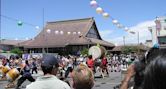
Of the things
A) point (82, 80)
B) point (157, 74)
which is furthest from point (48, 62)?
point (157, 74)

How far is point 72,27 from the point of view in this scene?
5628 cm

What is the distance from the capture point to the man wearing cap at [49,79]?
4.27 metres

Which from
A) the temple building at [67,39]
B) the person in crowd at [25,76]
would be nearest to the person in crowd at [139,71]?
the person in crowd at [25,76]

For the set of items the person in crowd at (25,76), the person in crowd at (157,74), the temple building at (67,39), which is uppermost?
the temple building at (67,39)

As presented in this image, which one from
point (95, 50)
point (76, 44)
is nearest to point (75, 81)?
point (95, 50)

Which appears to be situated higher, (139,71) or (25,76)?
(139,71)

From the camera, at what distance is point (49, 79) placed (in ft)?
14.2

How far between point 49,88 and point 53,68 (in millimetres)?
276

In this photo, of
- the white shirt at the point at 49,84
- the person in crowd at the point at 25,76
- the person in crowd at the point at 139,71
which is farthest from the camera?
the person in crowd at the point at 25,76

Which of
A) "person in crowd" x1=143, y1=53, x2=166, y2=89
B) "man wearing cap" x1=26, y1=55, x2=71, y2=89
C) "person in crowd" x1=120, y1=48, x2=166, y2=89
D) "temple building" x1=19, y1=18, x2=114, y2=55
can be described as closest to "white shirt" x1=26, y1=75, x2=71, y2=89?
"man wearing cap" x1=26, y1=55, x2=71, y2=89

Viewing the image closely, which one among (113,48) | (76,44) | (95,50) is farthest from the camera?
(113,48)

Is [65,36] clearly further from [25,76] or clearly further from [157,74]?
[157,74]

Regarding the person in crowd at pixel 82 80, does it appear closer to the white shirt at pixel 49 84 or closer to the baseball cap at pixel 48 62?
the white shirt at pixel 49 84

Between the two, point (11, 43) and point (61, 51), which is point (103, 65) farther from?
point (11, 43)
